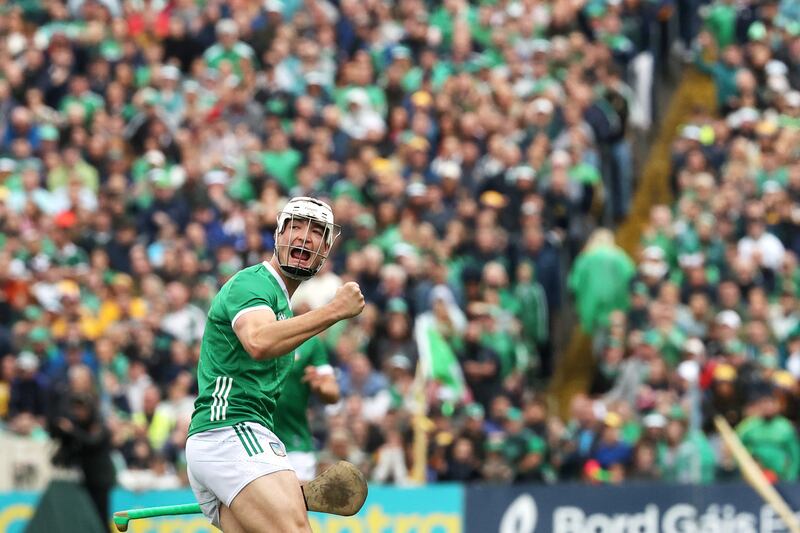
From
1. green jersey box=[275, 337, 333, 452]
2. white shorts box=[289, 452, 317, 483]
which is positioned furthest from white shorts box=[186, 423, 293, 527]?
white shorts box=[289, 452, 317, 483]

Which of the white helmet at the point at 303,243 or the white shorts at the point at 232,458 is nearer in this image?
the white shorts at the point at 232,458

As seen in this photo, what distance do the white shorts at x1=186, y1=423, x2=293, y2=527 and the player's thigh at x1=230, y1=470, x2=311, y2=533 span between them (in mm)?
35

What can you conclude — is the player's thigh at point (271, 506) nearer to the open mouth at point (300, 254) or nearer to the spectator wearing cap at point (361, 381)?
the open mouth at point (300, 254)

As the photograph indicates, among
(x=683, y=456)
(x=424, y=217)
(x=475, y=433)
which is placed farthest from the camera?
(x=424, y=217)

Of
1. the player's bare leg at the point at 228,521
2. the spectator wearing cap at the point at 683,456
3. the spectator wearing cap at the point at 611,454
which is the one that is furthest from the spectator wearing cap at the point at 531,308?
the player's bare leg at the point at 228,521

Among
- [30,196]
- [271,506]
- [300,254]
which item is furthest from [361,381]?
[271,506]

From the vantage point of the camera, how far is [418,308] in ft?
54.3

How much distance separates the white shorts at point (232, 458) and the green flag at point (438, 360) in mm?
7417

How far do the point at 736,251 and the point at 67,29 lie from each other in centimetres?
790

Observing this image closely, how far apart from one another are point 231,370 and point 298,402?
2730 millimetres

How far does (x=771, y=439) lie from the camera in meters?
14.9

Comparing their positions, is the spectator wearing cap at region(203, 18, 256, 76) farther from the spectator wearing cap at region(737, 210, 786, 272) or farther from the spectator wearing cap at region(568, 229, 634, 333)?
the spectator wearing cap at region(737, 210, 786, 272)

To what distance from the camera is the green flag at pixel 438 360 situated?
51.4 ft

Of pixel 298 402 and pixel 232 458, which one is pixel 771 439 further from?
pixel 232 458
